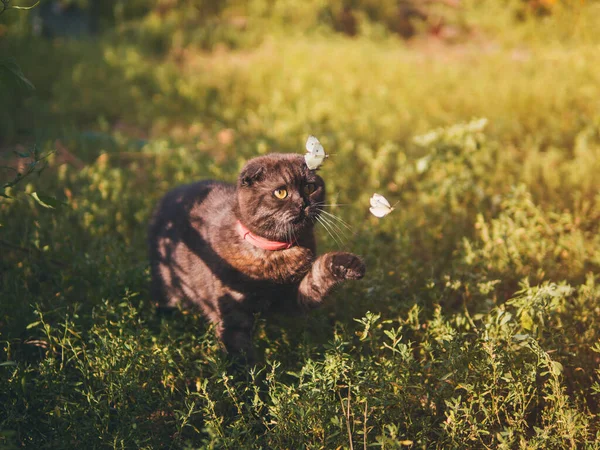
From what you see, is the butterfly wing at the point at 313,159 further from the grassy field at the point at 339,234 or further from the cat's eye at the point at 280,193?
the grassy field at the point at 339,234

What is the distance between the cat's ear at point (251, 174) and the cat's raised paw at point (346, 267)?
60 cm

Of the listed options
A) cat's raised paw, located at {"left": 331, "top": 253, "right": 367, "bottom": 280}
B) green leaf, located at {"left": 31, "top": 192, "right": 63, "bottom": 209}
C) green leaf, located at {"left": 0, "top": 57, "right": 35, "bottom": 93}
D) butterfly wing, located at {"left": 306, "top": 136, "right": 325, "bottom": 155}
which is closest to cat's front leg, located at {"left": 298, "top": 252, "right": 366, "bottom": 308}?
cat's raised paw, located at {"left": 331, "top": 253, "right": 367, "bottom": 280}

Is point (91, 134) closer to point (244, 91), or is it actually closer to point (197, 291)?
point (244, 91)

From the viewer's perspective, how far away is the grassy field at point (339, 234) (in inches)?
95.0

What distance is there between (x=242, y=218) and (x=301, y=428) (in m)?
1.15

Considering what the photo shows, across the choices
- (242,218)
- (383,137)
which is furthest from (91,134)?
(242,218)

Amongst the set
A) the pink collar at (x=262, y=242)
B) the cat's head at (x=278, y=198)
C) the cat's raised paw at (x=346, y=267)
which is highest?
the cat's head at (x=278, y=198)

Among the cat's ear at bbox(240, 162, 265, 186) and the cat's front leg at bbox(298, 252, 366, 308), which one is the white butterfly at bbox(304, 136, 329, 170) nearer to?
the cat's ear at bbox(240, 162, 265, 186)

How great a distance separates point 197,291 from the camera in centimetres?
322

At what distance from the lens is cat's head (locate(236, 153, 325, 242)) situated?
2.75 meters

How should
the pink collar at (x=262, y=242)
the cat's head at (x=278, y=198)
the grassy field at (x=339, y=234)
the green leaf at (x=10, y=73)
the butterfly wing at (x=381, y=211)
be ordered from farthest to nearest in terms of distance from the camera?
the pink collar at (x=262, y=242) → the cat's head at (x=278, y=198) → the butterfly wing at (x=381, y=211) → the green leaf at (x=10, y=73) → the grassy field at (x=339, y=234)

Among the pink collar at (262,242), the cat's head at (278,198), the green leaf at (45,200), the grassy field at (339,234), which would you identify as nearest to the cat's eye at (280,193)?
the cat's head at (278,198)

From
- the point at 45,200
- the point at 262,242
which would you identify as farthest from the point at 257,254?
the point at 45,200

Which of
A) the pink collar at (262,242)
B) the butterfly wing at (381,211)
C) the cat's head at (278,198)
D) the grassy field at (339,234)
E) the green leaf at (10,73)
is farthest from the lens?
the pink collar at (262,242)
